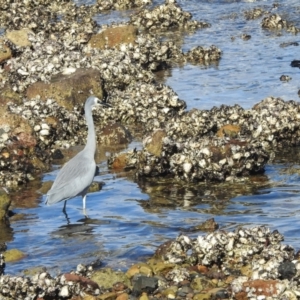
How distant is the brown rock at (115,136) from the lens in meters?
16.2

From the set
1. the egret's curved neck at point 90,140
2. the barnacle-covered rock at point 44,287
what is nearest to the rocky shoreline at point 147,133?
the barnacle-covered rock at point 44,287

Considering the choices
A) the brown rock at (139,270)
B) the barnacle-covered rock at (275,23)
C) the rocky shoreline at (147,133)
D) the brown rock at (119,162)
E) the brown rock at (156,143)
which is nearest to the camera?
the rocky shoreline at (147,133)

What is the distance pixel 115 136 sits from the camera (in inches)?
639

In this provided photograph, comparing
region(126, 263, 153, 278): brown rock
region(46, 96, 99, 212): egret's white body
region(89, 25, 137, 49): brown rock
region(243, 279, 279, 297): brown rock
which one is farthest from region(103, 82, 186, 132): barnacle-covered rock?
region(243, 279, 279, 297): brown rock

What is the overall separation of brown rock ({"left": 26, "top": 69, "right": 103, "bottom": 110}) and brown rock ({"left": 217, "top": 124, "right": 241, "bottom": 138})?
3697 millimetres

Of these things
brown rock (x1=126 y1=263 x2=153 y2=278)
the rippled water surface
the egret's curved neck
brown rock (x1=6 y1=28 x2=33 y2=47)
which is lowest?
the rippled water surface

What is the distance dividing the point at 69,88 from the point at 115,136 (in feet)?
7.25

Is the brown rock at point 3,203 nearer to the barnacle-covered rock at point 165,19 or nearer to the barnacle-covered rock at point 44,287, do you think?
the barnacle-covered rock at point 44,287

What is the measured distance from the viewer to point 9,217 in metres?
12.4

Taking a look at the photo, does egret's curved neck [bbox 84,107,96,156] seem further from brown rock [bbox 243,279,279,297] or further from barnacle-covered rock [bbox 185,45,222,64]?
barnacle-covered rock [bbox 185,45,222,64]

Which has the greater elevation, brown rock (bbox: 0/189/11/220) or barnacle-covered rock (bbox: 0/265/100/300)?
brown rock (bbox: 0/189/11/220)

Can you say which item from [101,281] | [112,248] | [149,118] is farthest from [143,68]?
[101,281]

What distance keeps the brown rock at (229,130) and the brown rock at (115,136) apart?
181 centimetres

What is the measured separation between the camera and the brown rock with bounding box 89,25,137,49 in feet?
73.2
